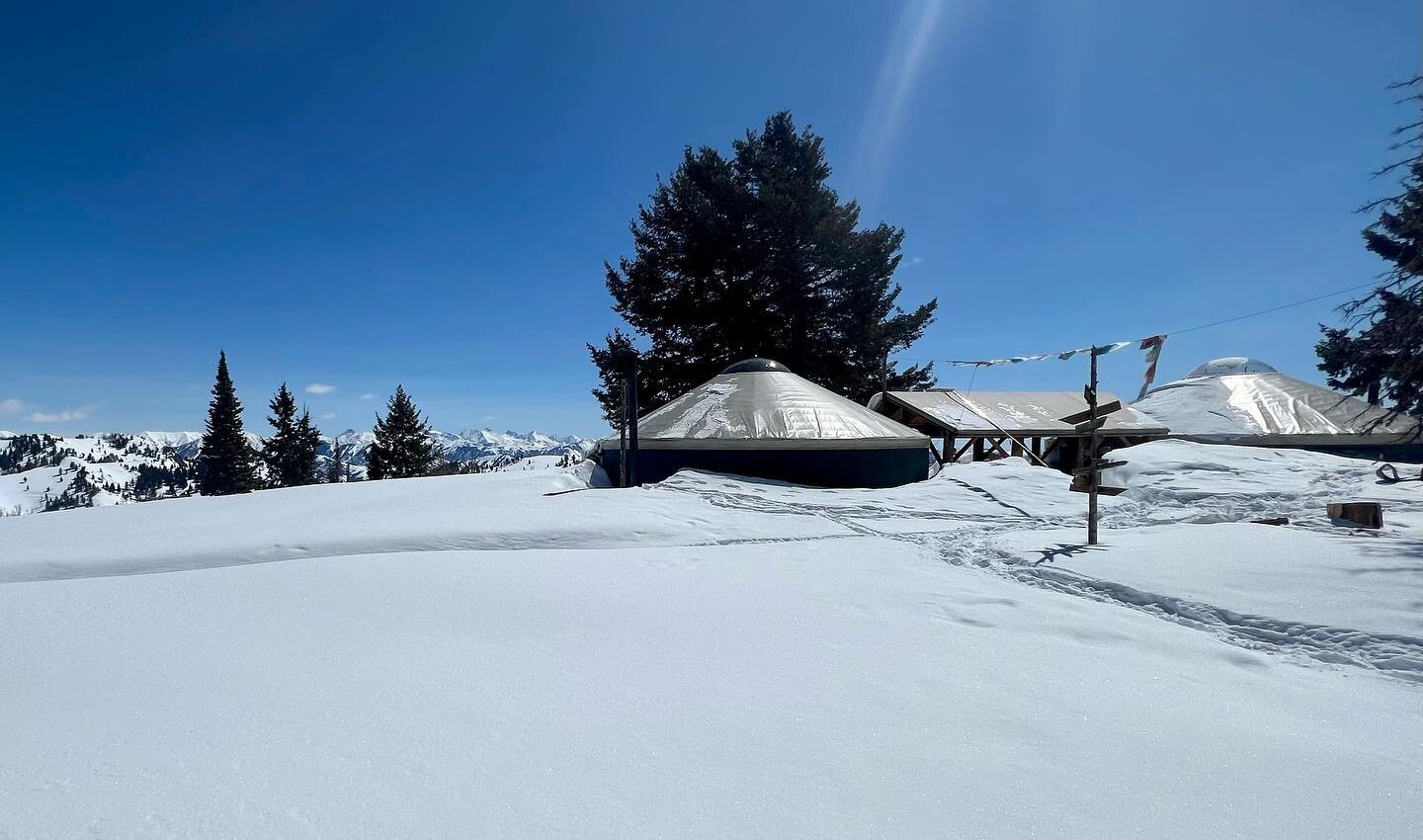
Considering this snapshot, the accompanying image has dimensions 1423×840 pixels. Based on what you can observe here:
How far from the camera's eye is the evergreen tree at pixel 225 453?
95.2ft

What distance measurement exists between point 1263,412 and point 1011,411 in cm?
808

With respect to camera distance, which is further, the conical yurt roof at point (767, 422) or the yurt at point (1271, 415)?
the yurt at point (1271, 415)

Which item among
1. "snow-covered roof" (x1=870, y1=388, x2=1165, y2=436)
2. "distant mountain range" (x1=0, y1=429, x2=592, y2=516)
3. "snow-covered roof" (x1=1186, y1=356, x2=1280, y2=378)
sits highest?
"snow-covered roof" (x1=1186, y1=356, x2=1280, y2=378)

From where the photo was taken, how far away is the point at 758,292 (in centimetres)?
1889

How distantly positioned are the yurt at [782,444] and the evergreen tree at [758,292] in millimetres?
7809

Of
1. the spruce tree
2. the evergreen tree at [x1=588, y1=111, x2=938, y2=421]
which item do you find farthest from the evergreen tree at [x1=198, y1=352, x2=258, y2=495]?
the evergreen tree at [x1=588, y1=111, x2=938, y2=421]

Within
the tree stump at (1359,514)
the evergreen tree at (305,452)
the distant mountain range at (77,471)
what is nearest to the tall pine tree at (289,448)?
the evergreen tree at (305,452)

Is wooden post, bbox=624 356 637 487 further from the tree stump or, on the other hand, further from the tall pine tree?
the tall pine tree

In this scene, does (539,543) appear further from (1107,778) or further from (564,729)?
(1107,778)

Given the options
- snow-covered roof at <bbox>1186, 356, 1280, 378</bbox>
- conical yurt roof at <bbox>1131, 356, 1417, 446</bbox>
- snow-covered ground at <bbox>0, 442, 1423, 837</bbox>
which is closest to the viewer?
snow-covered ground at <bbox>0, 442, 1423, 837</bbox>

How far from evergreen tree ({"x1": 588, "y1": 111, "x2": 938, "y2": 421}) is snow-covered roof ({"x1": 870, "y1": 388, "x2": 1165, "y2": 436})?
2.65m

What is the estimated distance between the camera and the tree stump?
226 inches

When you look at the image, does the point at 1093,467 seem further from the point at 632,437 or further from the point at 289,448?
the point at 289,448

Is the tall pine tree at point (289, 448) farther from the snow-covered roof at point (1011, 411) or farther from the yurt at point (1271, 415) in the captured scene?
the yurt at point (1271, 415)
